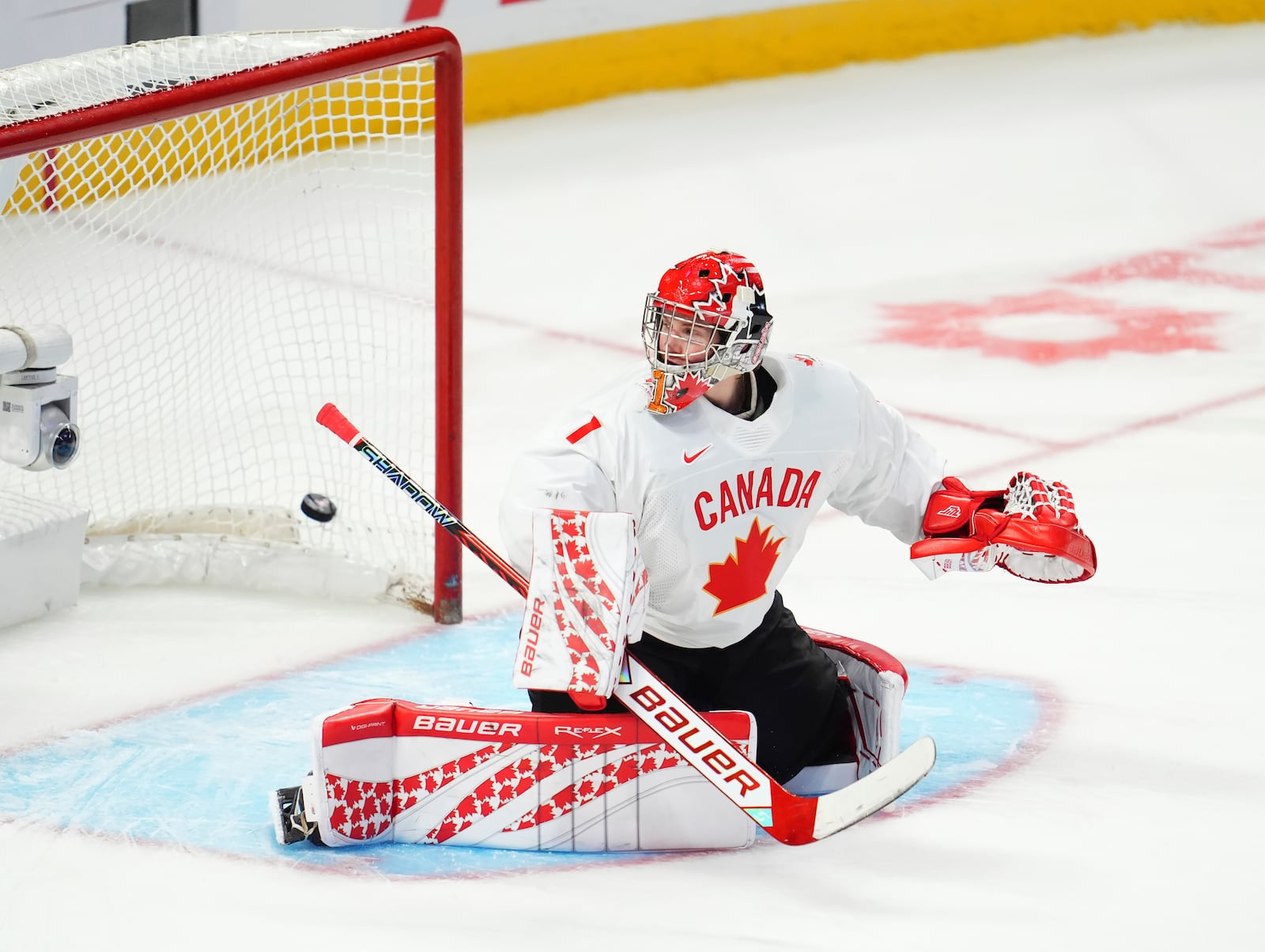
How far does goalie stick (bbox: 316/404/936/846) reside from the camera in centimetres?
211

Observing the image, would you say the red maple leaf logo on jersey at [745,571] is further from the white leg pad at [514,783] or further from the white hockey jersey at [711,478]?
the white leg pad at [514,783]

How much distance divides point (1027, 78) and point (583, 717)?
515 cm

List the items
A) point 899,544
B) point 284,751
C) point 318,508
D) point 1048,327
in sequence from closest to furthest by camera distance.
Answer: point 284,751 → point 318,508 → point 899,544 → point 1048,327

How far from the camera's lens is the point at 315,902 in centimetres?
208

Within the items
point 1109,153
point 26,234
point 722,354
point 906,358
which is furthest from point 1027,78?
point 722,354

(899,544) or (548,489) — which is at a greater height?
(548,489)

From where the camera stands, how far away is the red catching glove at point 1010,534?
7.44 feet

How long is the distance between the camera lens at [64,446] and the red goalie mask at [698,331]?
1.02 metres

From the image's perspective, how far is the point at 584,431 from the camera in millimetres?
2145

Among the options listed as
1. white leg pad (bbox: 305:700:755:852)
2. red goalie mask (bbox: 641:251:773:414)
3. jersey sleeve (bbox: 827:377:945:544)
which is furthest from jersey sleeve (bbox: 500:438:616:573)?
jersey sleeve (bbox: 827:377:945:544)

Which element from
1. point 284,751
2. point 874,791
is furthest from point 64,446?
point 874,791

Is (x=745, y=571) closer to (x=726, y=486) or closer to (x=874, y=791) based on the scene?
(x=726, y=486)

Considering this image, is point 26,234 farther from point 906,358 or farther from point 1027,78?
point 1027,78

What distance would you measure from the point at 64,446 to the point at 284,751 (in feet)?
1.94
